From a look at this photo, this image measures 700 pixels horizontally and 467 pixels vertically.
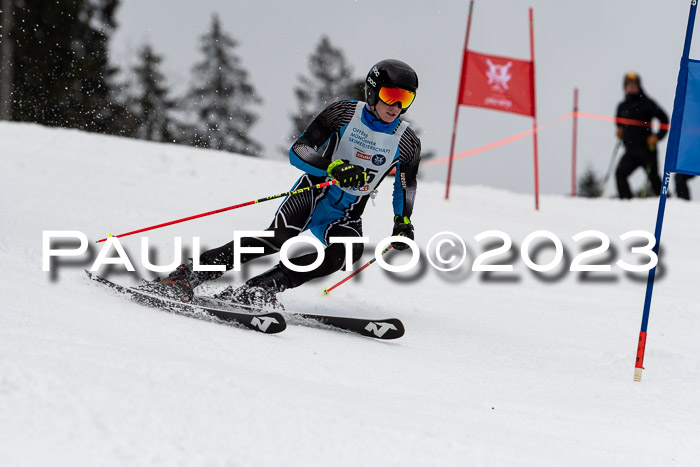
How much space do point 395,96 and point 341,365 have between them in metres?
1.64

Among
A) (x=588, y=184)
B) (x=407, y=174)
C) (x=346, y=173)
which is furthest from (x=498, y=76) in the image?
(x=588, y=184)

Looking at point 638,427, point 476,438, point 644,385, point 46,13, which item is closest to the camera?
point 476,438

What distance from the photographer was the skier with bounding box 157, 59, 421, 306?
3.74 meters

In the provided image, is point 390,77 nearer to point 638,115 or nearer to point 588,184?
point 638,115

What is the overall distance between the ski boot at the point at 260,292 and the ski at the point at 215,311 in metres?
0.16

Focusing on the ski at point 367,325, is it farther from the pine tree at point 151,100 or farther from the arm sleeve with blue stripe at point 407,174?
the pine tree at point 151,100

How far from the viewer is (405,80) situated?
3693mm

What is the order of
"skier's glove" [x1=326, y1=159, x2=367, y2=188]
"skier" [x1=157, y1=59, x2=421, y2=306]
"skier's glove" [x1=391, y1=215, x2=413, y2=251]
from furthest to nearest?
"skier's glove" [x1=391, y1=215, x2=413, y2=251] < "skier" [x1=157, y1=59, x2=421, y2=306] < "skier's glove" [x1=326, y1=159, x2=367, y2=188]

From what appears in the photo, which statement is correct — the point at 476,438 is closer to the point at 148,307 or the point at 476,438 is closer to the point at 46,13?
the point at 148,307

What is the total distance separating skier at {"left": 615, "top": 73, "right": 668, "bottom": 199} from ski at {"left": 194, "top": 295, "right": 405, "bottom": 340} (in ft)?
24.3

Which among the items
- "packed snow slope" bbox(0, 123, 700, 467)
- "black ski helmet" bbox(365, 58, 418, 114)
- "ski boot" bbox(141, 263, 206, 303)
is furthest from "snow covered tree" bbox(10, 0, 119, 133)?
"black ski helmet" bbox(365, 58, 418, 114)

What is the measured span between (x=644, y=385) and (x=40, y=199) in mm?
5584

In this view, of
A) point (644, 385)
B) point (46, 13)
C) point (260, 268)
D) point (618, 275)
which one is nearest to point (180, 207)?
point (260, 268)

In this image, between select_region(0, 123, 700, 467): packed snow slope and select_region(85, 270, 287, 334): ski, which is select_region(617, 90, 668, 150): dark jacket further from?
select_region(85, 270, 287, 334): ski
